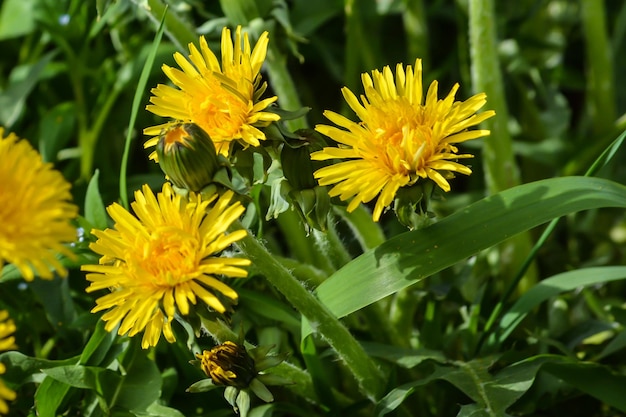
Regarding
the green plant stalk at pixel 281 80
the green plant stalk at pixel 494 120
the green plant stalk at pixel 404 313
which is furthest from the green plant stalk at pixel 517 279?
the green plant stalk at pixel 281 80

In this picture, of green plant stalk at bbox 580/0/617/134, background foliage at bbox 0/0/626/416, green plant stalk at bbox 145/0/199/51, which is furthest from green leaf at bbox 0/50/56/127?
green plant stalk at bbox 580/0/617/134

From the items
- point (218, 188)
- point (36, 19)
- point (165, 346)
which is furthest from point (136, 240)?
point (36, 19)

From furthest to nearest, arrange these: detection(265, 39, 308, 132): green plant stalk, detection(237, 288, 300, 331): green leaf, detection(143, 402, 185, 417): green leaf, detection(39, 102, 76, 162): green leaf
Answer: detection(39, 102, 76, 162): green leaf → detection(265, 39, 308, 132): green plant stalk → detection(237, 288, 300, 331): green leaf → detection(143, 402, 185, 417): green leaf

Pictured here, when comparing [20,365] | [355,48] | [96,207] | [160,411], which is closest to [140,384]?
[160,411]

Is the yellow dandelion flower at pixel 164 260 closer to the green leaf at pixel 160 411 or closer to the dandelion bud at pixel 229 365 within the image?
the dandelion bud at pixel 229 365

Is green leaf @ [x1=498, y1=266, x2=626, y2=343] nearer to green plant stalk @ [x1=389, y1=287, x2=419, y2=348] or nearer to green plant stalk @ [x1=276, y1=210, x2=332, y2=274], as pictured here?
green plant stalk @ [x1=389, y1=287, x2=419, y2=348]
